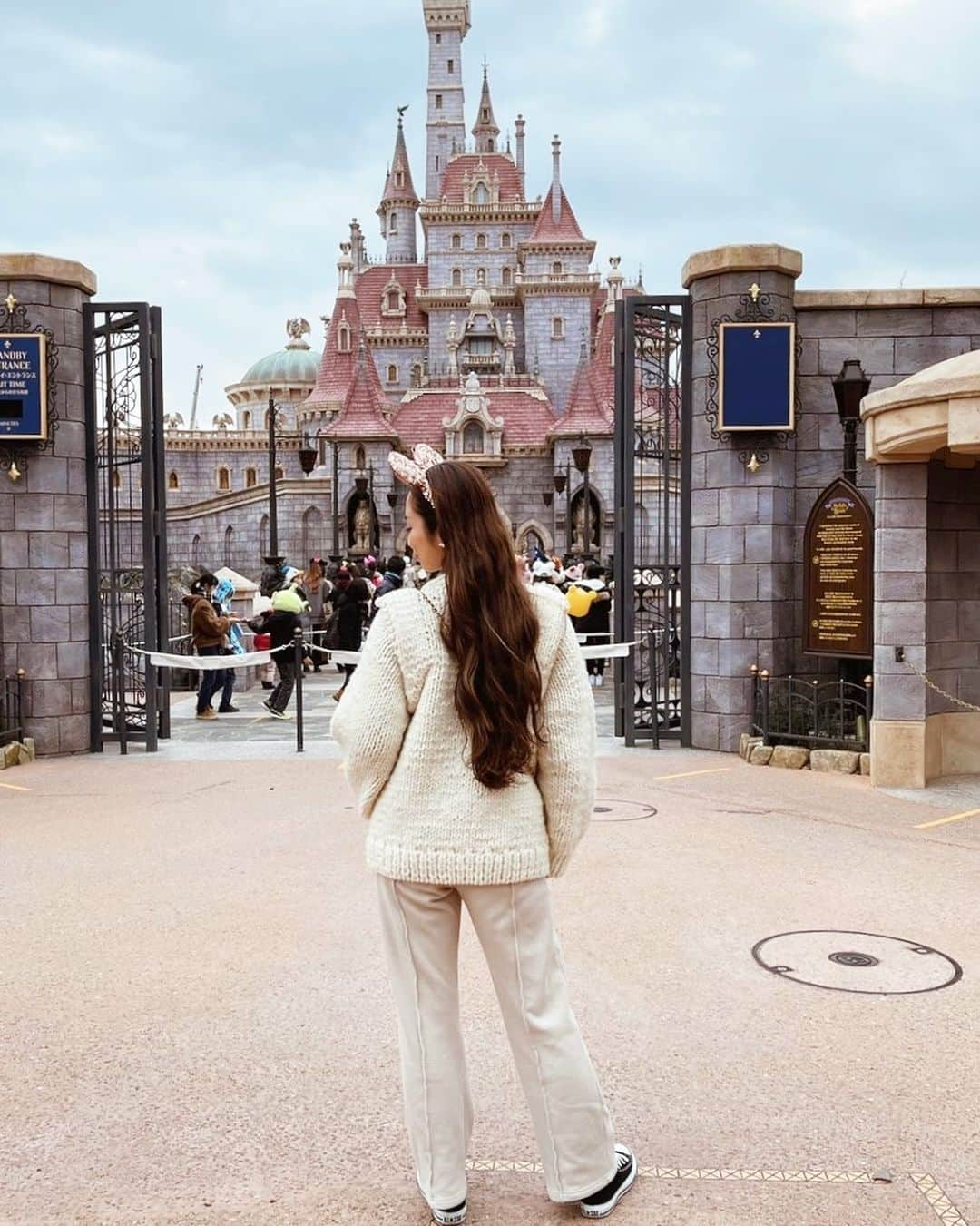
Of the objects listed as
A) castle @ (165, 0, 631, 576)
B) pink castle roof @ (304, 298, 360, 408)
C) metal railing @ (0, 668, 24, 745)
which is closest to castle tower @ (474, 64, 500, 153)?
castle @ (165, 0, 631, 576)

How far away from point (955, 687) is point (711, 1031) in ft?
21.4

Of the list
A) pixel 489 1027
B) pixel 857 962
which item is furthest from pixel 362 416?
pixel 489 1027

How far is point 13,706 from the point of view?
10945 millimetres

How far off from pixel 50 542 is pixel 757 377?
22.1 ft

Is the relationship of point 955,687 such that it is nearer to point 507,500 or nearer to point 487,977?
point 487,977

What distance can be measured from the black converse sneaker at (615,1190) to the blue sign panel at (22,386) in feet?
30.3

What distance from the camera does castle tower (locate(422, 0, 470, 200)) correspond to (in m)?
75.1

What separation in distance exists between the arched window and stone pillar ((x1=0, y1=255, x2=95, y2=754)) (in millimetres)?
37860

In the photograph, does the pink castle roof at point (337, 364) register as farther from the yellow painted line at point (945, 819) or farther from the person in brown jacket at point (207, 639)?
the yellow painted line at point (945, 819)

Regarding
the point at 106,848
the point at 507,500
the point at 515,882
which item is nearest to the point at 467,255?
the point at 507,500

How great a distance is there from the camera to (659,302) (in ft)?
36.9

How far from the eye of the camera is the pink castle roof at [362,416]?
152 ft

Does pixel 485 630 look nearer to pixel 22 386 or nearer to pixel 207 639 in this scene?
pixel 22 386

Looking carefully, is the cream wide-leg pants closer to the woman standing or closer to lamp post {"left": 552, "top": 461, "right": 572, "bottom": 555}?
the woman standing
